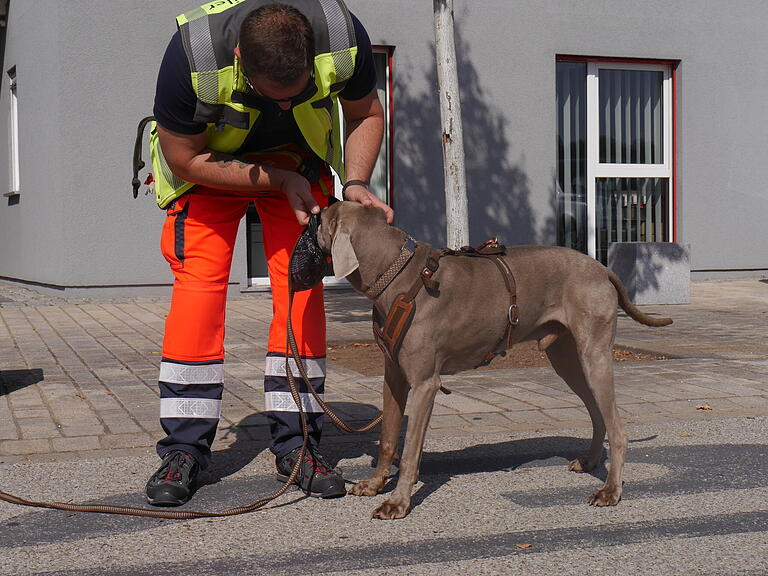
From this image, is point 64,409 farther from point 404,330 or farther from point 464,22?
point 464,22

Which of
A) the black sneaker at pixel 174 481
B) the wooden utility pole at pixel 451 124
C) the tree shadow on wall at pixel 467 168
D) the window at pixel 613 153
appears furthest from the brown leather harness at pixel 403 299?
the window at pixel 613 153

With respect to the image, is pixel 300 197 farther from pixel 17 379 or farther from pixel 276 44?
pixel 17 379

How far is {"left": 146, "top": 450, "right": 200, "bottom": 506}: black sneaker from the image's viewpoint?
383cm

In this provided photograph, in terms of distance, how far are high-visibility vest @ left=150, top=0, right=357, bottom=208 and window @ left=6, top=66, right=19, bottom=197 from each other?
43.3 feet

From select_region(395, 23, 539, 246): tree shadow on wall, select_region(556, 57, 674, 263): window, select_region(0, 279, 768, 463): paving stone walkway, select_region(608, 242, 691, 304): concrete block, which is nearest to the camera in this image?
select_region(0, 279, 768, 463): paving stone walkway

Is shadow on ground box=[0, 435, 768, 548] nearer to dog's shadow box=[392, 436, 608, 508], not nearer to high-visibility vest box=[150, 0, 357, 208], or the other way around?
dog's shadow box=[392, 436, 608, 508]

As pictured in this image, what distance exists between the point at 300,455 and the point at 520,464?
112 cm

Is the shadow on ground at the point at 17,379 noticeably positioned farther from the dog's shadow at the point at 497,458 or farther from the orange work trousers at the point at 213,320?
the dog's shadow at the point at 497,458

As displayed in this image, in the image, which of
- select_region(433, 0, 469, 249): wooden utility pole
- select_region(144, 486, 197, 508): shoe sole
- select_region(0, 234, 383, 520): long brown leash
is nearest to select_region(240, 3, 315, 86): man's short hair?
select_region(0, 234, 383, 520): long brown leash

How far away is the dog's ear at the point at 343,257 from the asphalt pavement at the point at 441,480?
3.09ft

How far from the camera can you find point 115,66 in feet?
42.8

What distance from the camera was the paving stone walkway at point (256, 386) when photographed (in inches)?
207

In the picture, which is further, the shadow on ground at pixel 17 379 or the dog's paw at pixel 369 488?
the shadow on ground at pixel 17 379

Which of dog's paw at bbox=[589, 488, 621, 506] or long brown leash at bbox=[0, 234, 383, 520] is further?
dog's paw at bbox=[589, 488, 621, 506]
